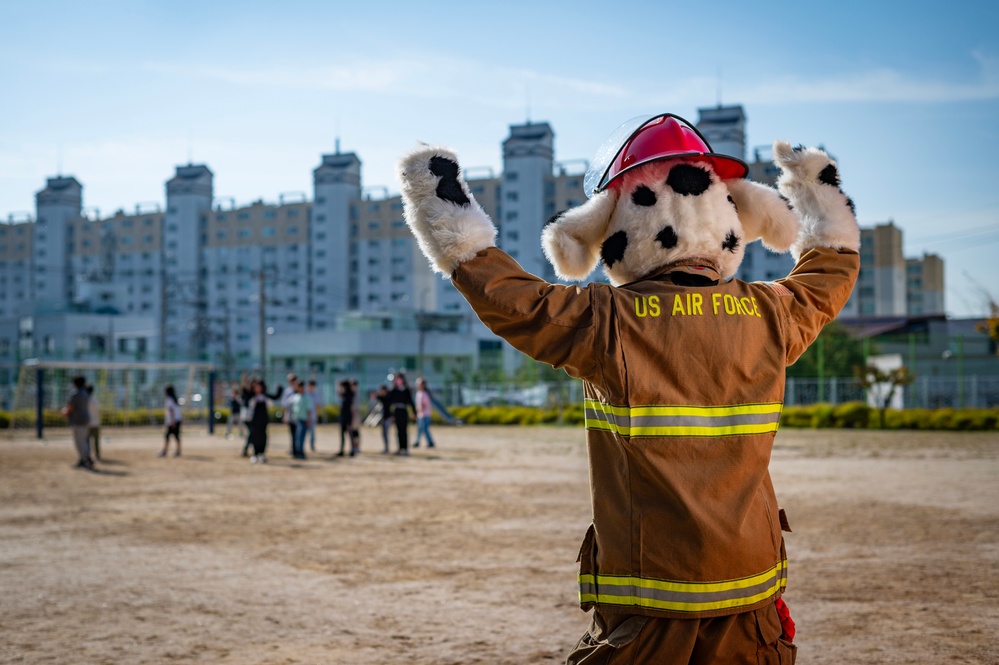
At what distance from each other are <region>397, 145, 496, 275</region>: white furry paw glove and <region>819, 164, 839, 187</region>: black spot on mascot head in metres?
1.20

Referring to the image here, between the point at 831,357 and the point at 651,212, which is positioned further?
the point at 831,357

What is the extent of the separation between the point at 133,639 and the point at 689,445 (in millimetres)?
4484

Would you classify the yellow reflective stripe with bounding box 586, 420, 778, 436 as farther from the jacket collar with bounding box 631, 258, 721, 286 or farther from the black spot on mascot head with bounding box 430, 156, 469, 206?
the black spot on mascot head with bounding box 430, 156, 469, 206

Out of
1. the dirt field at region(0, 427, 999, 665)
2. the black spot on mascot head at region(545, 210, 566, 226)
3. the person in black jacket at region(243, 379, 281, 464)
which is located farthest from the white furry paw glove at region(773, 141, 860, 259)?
the person in black jacket at region(243, 379, 281, 464)

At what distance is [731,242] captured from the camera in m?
2.96

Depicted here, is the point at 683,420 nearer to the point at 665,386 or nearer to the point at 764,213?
the point at 665,386

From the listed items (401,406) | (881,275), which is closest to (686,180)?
(401,406)

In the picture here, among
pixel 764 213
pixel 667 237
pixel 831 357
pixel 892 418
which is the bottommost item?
pixel 892 418

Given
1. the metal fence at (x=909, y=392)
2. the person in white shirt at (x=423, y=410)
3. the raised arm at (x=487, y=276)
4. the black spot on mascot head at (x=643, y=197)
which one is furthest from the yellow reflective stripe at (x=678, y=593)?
the metal fence at (x=909, y=392)

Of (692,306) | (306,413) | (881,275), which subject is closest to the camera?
(692,306)

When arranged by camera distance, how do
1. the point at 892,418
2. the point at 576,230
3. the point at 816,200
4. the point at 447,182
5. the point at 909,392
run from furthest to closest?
the point at 909,392
the point at 892,418
the point at 816,200
the point at 576,230
the point at 447,182

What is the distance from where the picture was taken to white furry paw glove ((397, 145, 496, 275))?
270 cm

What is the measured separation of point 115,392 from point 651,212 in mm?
36360

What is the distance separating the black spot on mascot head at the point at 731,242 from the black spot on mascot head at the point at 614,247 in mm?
307
